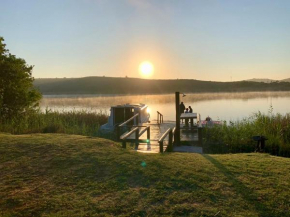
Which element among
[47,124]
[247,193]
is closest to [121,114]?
[47,124]

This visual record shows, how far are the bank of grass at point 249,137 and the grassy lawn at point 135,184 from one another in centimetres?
543

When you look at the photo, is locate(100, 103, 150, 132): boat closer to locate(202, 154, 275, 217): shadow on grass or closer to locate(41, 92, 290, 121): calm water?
locate(41, 92, 290, 121): calm water

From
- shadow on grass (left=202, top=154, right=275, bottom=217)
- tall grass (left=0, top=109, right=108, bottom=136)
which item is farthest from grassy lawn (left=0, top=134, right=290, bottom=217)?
tall grass (left=0, top=109, right=108, bottom=136)

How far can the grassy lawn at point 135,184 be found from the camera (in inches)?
195

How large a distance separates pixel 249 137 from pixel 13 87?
1521 cm

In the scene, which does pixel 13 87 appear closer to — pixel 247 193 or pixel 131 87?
pixel 247 193

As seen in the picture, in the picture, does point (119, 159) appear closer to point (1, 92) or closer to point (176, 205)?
point (176, 205)

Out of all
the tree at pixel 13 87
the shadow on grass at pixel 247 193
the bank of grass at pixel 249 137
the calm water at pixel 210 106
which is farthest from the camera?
the calm water at pixel 210 106

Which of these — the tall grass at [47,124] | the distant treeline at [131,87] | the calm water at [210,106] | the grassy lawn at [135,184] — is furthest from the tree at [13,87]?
the distant treeline at [131,87]

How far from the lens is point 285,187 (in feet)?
19.1

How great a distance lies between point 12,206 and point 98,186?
1.69m

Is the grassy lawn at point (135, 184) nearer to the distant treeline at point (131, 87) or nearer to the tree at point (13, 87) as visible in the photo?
the tree at point (13, 87)

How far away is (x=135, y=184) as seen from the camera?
19.7 feet

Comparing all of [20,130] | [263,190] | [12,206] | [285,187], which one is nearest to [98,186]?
[12,206]
